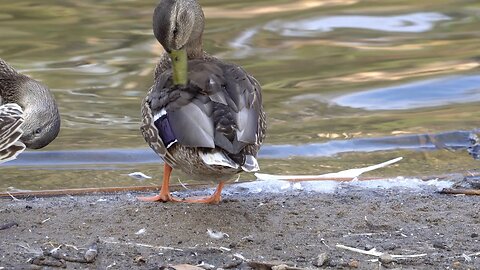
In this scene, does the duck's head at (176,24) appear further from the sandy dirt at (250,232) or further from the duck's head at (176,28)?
the sandy dirt at (250,232)

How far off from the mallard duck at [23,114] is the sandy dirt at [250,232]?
0.43m

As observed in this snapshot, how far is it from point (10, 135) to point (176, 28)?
121 cm

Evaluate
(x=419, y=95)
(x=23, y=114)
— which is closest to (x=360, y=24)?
(x=419, y=95)

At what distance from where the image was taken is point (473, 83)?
418 inches

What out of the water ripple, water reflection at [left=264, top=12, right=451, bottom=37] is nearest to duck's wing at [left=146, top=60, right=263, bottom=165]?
the water ripple

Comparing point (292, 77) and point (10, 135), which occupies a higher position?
point (10, 135)

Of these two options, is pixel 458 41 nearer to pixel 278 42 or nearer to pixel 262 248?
pixel 278 42

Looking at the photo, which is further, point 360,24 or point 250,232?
point 360,24

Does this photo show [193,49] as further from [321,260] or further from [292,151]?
[321,260]

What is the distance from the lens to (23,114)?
23.2 feet

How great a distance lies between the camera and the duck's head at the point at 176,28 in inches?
249

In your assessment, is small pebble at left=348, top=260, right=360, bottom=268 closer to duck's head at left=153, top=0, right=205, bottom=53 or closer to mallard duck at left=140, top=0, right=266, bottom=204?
mallard duck at left=140, top=0, right=266, bottom=204

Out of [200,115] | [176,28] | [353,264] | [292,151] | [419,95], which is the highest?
[176,28]

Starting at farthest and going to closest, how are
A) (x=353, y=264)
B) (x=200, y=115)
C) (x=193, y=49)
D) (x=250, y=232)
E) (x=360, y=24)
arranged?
(x=360, y=24)
(x=193, y=49)
(x=200, y=115)
(x=250, y=232)
(x=353, y=264)
